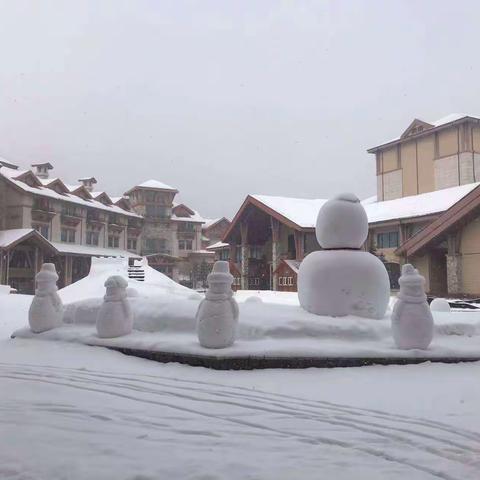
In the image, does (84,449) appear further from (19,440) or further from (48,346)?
(48,346)

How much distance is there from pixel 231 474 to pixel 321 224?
6.61 metres

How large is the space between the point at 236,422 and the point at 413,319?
354 centimetres

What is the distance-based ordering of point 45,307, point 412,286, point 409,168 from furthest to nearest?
1. point 409,168
2. point 45,307
3. point 412,286

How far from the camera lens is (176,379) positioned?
587 centimetres

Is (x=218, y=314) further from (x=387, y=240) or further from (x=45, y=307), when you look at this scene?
(x=387, y=240)

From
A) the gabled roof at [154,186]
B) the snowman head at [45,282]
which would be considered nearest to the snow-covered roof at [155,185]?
the gabled roof at [154,186]

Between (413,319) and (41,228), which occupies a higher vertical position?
(41,228)

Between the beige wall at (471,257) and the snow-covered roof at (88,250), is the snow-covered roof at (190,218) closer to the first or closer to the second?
the snow-covered roof at (88,250)

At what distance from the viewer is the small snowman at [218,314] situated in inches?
260

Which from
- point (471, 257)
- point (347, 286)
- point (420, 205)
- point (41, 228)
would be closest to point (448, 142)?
point (420, 205)

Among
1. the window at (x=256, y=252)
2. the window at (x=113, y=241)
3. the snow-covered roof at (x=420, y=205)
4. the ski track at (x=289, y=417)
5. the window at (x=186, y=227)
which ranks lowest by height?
the ski track at (x=289, y=417)

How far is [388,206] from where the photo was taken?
26469 millimetres

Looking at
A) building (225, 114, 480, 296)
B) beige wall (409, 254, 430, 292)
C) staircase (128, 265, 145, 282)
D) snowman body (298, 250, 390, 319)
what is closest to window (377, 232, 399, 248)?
building (225, 114, 480, 296)

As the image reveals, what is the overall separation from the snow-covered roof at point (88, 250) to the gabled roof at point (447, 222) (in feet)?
68.6
